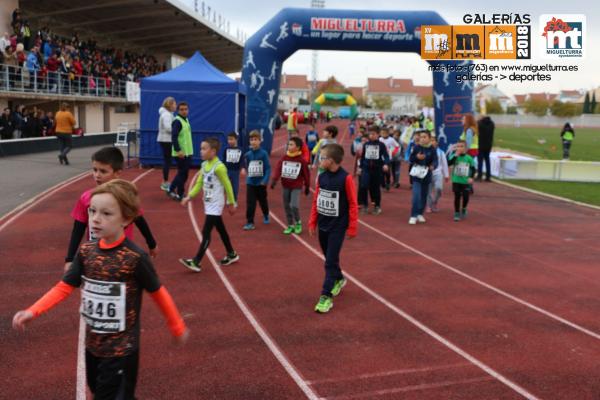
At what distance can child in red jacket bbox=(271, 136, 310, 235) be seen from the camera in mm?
9695

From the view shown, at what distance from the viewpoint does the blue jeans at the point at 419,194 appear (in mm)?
11195

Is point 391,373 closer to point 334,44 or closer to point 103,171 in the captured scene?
point 103,171

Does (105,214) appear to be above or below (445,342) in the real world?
above

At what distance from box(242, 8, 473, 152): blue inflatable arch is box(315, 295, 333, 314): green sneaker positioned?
44.8ft

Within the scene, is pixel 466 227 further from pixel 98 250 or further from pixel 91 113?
pixel 91 113

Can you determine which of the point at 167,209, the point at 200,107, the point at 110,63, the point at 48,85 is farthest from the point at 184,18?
the point at 167,209

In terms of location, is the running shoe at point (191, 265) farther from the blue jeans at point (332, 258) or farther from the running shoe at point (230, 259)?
the blue jeans at point (332, 258)

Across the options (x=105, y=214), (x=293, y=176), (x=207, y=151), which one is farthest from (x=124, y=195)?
(x=293, y=176)

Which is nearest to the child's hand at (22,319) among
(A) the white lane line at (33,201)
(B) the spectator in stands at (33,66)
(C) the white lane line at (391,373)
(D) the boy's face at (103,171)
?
(D) the boy's face at (103,171)

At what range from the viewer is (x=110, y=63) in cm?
3541

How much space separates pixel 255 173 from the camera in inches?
391

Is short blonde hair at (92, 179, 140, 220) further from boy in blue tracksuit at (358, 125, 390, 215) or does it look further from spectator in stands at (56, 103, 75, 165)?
spectator in stands at (56, 103, 75, 165)

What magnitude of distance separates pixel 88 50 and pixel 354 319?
31651mm

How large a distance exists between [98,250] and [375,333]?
10.6 feet
